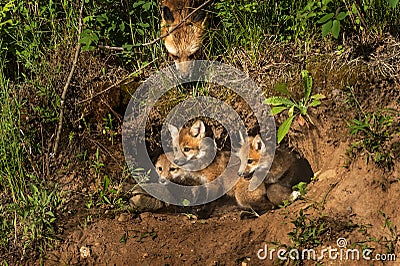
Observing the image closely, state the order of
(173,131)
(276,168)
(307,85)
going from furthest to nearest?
(173,131)
(276,168)
(307,85)

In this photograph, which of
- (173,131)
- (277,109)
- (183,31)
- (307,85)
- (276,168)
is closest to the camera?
(277,109)

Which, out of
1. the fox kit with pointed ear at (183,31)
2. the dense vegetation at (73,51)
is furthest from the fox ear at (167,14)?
the dense vegetation at (73,51)

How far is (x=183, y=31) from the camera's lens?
4781 mm

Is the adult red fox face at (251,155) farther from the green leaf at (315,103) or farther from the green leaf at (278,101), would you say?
the green leaf at (315,103)

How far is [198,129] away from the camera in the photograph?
461 centimetres

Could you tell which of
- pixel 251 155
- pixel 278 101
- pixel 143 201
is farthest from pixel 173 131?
pixel 278 101

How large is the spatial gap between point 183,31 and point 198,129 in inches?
31.9

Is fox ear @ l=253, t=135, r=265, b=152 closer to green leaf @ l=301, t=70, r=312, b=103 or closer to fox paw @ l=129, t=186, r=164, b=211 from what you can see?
green leaf @ l=301, t=70, r=312, b=103

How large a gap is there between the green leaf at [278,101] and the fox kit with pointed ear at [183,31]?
827 millimetres

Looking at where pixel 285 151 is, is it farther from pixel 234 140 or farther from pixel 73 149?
pixel 73 149

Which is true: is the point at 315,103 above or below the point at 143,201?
above

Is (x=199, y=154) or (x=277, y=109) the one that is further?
(x=199, y=154)

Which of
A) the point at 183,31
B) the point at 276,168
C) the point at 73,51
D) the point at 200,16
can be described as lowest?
the point at 276,168

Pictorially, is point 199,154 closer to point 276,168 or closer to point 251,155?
point 251,155
